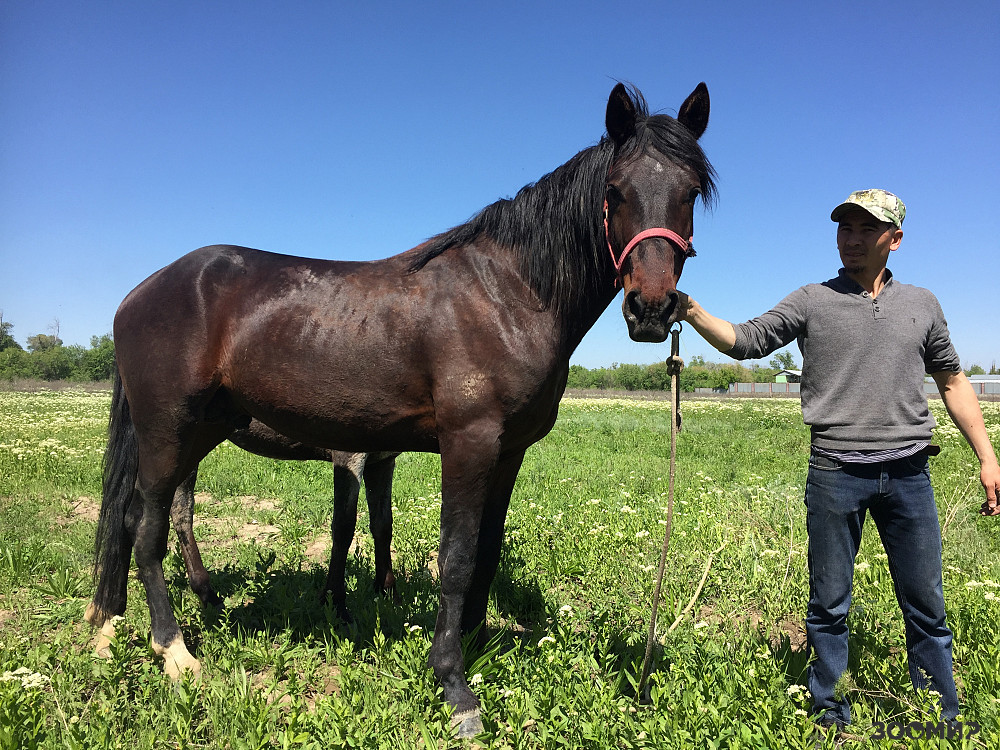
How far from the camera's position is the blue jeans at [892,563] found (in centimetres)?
268

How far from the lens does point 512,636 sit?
150 inches

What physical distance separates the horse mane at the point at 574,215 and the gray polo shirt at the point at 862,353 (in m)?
0.78

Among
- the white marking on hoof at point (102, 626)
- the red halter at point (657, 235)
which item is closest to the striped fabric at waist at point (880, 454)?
the red halter at point (657, 235)

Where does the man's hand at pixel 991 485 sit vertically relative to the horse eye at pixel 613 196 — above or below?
below

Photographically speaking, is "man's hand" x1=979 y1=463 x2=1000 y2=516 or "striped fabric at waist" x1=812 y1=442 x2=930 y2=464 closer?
"striped fabric at waist" x1=812 y1=442 x2=930 y2=464

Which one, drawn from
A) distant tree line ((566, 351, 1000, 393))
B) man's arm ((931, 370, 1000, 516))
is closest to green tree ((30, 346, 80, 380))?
distant tree line ((566, 351, 1000, 393))

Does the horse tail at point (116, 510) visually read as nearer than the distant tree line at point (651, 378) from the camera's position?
Yes

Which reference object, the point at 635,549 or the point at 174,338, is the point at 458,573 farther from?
the point at 635,549

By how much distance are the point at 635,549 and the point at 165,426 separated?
392 centimetres

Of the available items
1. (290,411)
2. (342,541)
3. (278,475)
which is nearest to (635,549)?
(342,541)

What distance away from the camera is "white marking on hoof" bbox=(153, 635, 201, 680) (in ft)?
10.4

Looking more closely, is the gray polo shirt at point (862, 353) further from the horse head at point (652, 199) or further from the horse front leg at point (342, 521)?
the horse front leg at point (342, 521)

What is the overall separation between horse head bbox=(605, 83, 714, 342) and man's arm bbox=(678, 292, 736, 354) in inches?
11.0

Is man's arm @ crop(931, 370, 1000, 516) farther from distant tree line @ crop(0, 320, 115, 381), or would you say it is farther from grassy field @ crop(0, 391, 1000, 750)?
distant tree line @ crop(0, 320, 115, 381)
